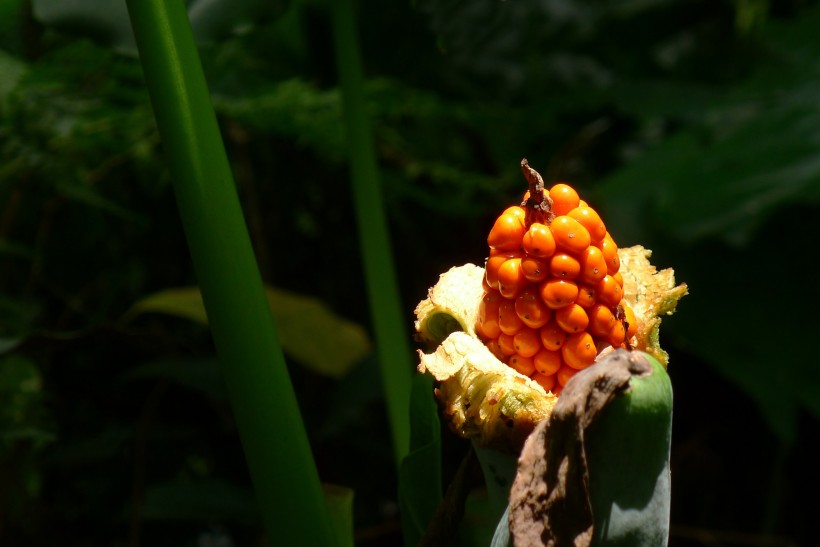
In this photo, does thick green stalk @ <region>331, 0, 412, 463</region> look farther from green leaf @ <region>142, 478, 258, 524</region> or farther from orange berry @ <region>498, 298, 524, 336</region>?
orange berry @ <region>498, 298, 524, 336</region>

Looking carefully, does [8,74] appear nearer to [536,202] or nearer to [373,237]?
[373,237]

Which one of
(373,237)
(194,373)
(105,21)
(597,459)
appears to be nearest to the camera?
(597,459)

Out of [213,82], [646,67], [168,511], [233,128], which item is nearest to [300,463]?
[168,511]

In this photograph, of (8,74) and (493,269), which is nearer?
(493,269)

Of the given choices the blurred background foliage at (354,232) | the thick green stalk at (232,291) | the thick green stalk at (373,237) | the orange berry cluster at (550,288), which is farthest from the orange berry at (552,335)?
the blurred background foliage at (354,232)

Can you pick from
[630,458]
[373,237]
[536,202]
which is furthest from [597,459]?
[373,237]

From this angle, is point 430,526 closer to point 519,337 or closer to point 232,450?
point 519,337
